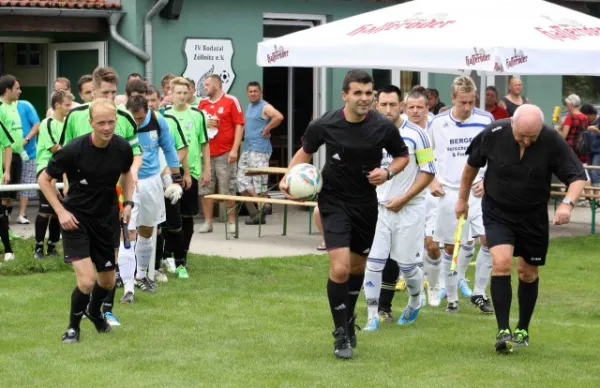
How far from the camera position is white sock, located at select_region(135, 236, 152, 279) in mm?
12156

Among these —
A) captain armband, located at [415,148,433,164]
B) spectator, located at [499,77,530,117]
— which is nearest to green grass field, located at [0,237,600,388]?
captain armband, located at [415,148,433,164]

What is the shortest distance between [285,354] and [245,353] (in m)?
0.29

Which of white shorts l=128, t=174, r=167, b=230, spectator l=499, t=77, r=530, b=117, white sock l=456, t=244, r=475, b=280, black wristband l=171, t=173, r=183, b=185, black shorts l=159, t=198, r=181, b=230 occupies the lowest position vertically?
white sock l=456, t=244, r=475, b=280

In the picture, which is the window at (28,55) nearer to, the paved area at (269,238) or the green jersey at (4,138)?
the paved area at (269,238)

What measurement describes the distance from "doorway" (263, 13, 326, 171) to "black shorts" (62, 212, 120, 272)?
10819mm

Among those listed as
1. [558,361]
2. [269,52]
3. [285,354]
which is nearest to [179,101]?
[269,52]

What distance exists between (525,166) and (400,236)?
139 cm

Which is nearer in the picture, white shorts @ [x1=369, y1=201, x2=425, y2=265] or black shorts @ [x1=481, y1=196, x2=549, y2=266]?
black shorts @ [x1=481, y1=196, x2=549, y2=266]

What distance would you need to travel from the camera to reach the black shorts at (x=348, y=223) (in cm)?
895

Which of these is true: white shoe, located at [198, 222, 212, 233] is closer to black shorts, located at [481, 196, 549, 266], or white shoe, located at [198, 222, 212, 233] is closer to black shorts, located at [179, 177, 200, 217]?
black shorts, located at [179, 177, 200, 217]

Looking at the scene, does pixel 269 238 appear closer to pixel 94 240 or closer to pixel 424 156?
pixel 424 156

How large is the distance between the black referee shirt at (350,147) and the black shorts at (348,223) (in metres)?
0.06

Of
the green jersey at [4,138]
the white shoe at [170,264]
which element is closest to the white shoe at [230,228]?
the green jersey at [4,138]

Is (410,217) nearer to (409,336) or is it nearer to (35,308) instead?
(409,336)
